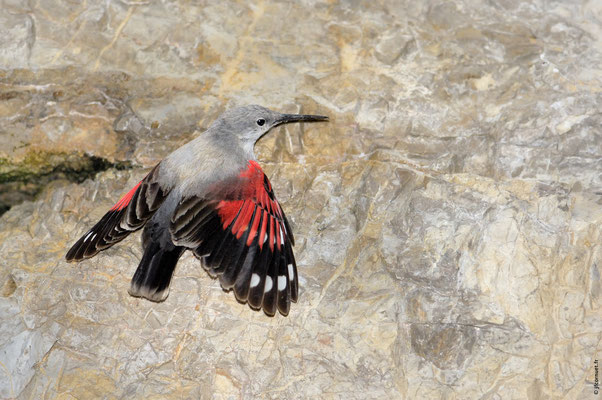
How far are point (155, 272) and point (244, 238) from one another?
1.74ft

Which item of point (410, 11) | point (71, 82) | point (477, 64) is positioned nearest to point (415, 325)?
point (477, 64)

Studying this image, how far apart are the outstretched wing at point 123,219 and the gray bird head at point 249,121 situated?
571 millimetres

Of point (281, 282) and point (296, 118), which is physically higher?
point (296, 118)

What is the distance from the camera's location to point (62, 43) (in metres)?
4.80

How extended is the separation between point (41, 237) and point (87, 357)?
0.96 metres

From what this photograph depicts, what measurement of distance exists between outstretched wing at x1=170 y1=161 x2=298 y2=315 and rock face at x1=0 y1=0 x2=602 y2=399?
0.15m

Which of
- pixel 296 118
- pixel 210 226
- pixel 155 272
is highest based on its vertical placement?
pixel 296 118

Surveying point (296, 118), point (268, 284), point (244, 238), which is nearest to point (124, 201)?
point (244, 238)

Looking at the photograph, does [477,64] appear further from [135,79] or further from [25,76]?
[25,76]

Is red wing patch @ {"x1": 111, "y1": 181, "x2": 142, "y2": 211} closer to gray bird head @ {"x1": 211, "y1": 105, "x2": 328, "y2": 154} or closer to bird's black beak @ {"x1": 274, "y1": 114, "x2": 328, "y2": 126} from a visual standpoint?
gray bird head @ {"x1": 211, "y1": 105, "x2": 328, "y2": 154}

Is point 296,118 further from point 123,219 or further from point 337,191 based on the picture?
point 123,219

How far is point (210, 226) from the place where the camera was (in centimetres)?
370

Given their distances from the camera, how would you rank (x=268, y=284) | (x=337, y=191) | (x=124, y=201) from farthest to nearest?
(x=337, y=191), (x=124, y=201), (x=268, y=284)

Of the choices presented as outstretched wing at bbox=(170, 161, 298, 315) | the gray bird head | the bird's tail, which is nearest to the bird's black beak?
the gray bird head
